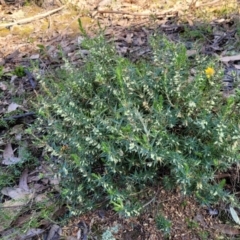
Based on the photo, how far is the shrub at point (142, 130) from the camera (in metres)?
1.65

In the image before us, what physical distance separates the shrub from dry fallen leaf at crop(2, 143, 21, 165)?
549mm

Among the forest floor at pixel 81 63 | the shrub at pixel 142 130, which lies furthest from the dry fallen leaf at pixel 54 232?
the shrub at pixel 142 130

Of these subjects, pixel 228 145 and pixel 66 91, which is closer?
pixel 228 145

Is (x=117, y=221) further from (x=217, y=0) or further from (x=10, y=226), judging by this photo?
(x=217, y=0)

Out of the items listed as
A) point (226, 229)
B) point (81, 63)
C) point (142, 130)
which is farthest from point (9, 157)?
point (226, 229)

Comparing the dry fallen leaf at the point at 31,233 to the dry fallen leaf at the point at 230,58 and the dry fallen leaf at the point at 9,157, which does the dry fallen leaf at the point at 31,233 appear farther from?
the dry fallen leaf at the point at 230,58

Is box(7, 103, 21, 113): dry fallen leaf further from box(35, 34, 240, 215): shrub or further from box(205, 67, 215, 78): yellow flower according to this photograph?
box(205, 67, 215, 78): yellow flower

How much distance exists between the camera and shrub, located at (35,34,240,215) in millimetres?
1646

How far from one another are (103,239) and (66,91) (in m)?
0.73

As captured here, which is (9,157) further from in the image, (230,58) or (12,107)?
(230,58)

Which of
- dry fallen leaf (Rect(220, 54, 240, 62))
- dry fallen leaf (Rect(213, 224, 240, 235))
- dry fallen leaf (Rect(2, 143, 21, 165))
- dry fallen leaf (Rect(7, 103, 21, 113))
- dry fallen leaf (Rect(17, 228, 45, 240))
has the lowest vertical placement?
dry fallen leaf (Rect(17, 228, 45, 240))

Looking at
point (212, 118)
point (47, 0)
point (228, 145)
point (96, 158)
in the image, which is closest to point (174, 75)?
point (212, 118)

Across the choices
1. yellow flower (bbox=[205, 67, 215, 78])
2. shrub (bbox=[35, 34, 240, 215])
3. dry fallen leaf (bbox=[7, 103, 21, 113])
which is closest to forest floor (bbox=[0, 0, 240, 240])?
dry fallen leaf (bbox=[7, 103, 21, 113])

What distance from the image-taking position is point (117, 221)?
188 cm
